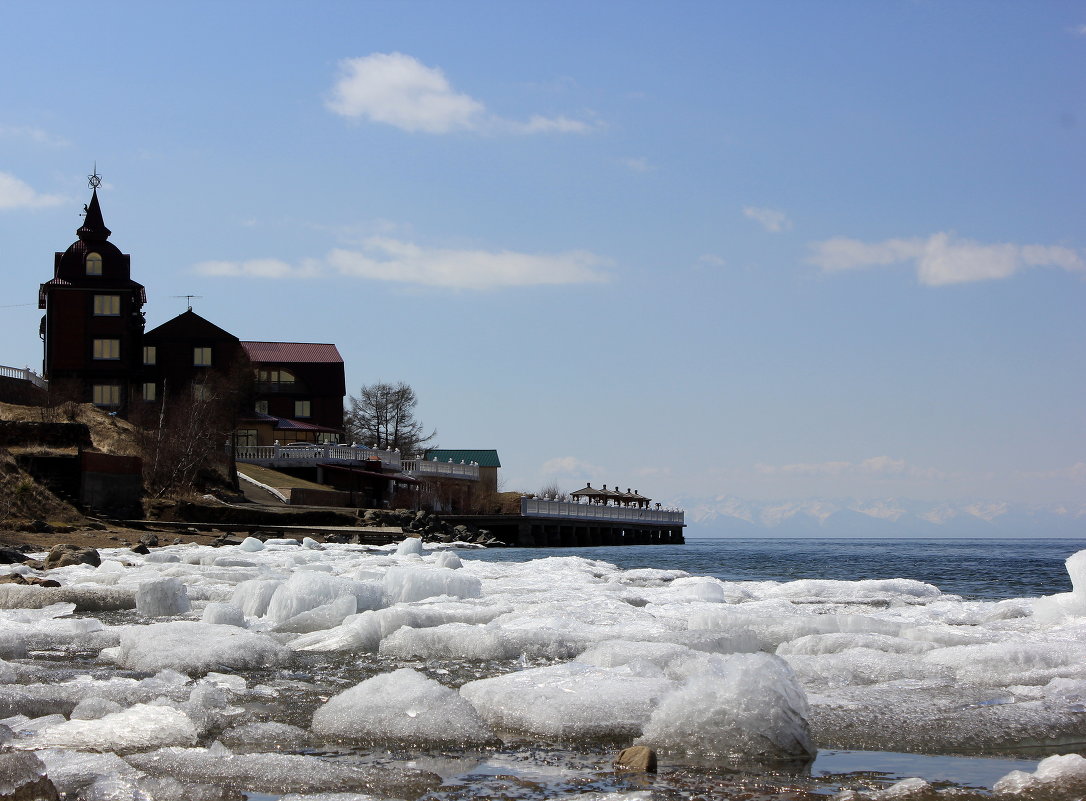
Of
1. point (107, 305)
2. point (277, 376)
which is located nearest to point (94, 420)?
point (107, 305)

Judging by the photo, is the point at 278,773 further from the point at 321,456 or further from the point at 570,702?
the point at 321,456

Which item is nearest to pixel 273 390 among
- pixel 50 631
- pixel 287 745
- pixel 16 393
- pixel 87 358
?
pixel 87 358

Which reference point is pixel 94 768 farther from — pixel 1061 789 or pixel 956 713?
pixel 956 713

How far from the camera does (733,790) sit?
404cm

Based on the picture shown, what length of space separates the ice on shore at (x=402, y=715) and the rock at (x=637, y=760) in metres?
0.79

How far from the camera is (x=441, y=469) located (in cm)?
5816

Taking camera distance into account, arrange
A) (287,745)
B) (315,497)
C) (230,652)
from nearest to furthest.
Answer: (287,745)
(230,652)
(315,497)

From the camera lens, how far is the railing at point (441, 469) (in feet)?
187

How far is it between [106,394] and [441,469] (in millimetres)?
19092

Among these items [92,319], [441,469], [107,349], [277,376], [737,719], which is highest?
[92,319]

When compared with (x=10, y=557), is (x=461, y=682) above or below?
above

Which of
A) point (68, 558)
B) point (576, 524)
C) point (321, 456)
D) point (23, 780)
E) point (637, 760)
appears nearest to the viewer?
point (23, 780)

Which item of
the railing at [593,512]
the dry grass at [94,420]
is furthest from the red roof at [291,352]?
the dry grass at [94,420]

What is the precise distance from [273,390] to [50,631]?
196ft
